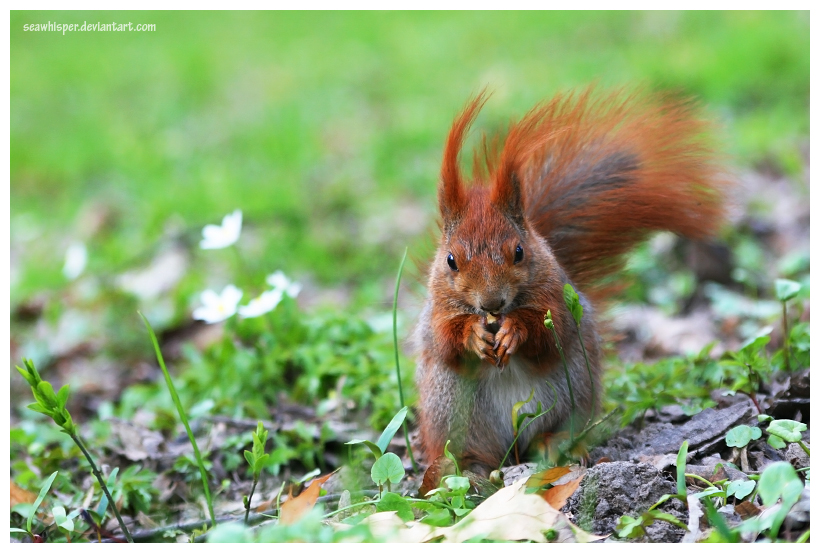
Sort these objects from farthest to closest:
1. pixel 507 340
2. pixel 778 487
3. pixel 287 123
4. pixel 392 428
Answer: pixel 287 123 < pixel 507 340 < pixel 392 428 < pixel 778 487

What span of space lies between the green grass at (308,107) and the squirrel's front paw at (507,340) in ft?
4.93

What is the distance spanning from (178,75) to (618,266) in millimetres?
5151

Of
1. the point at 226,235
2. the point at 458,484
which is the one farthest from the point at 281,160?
the point at 458,484

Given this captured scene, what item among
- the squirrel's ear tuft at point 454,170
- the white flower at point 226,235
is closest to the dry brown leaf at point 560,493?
the squirrel's ear tuft at point 454,170

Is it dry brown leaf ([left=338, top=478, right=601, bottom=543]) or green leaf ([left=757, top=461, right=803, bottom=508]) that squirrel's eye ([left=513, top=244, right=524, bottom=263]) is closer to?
dry brown leaf ([left=338, top=478, right=601, bottom=543])

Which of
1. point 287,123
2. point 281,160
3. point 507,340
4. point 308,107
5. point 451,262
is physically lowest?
point 507,340

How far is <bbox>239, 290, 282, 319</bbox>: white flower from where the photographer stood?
222 centimetres

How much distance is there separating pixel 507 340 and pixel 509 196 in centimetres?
35

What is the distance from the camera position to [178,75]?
6398 millimetres

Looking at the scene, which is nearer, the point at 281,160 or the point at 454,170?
the point at 454,170

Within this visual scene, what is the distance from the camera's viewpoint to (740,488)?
1468mm

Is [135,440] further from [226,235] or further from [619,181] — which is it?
[619,181]

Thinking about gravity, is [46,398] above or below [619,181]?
below

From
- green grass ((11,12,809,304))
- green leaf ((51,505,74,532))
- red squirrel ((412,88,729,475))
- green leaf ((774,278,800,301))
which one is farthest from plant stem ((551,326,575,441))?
green grass ((11,12,809,304))
